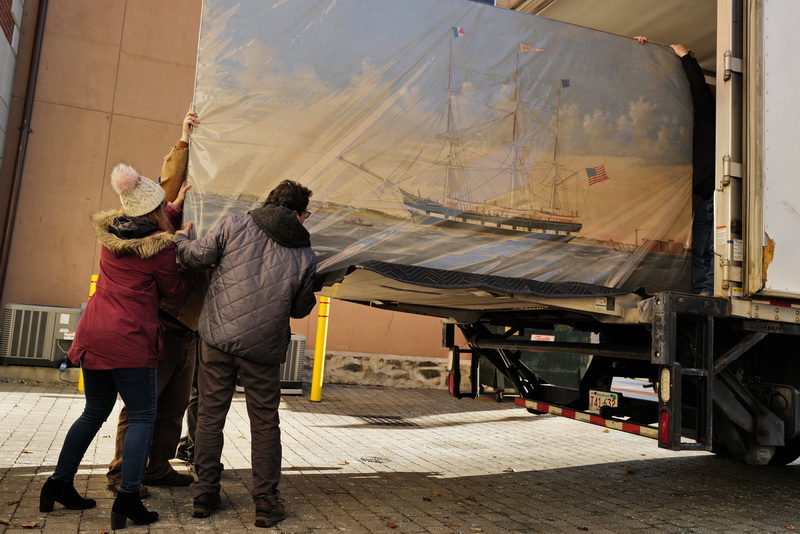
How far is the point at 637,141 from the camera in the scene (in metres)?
4.75

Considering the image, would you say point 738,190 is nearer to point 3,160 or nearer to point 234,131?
point 234,131

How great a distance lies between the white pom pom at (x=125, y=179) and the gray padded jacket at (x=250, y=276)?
371mm

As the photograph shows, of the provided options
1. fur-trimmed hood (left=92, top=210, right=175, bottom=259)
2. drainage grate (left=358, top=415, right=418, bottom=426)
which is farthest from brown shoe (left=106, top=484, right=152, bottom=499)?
drainage grate (left=358, top=415, right=418, bottom=426)

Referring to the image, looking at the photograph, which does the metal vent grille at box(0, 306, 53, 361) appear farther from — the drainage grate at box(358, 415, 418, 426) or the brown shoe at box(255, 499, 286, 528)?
the brown shoe at box(255, 499, 286, 528)

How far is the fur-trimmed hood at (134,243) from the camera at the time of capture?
3.60m

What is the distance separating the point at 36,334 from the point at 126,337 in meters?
5.99

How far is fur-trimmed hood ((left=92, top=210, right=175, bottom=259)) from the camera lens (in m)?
3.60

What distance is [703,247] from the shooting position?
189 inches

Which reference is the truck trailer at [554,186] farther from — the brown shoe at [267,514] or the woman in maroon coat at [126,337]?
the brown shoe at [267,514]

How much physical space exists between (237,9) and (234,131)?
2.26 feet

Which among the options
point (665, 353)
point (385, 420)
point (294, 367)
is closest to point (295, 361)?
point (294, 367)

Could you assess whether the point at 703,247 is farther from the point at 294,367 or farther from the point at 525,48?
the point at 294,367

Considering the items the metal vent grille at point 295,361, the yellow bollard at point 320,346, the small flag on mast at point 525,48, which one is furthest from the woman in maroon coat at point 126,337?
the metal vent grille at point 295,361

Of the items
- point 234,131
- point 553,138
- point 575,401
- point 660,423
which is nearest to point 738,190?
point 553,138
